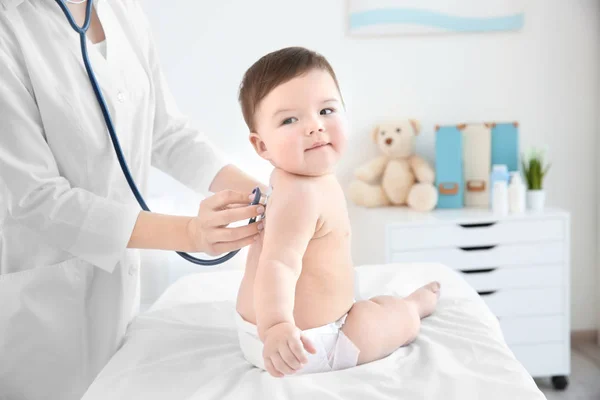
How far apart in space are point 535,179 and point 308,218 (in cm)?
196

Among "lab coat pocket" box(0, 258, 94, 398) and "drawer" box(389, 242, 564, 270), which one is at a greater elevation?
"lab coat pocket" box(0, 258, 94, 398)

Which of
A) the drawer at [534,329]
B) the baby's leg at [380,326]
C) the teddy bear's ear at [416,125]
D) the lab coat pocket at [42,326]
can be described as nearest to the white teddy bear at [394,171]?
the teddy bear's ear at [416,125]

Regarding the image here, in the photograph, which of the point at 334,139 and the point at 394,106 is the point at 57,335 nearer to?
the point at 334,139

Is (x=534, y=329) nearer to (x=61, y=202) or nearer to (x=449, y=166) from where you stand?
(x=449, y=166)

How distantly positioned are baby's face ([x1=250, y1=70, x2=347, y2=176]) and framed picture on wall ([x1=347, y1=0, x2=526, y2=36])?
1.90m

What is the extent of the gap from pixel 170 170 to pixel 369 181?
1.51 meters

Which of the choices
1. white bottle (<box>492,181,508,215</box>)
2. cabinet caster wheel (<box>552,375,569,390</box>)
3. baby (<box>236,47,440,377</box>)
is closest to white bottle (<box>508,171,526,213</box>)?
white bottle (<box>492,181,508,215</box>)

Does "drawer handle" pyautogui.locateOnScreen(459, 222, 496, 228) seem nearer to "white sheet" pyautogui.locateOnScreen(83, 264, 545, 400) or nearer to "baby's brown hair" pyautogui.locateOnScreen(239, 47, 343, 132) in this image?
"white sheet" pyautogui.locateOnScreen(83, 264, 545, 400)

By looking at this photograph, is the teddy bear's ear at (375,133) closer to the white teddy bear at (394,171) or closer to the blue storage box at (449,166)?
the white teddy bear at (394,171)

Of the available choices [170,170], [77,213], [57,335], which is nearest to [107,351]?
Result: [57,335]

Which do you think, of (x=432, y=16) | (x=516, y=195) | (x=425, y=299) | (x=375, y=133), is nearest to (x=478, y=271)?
(x=516, y=195)

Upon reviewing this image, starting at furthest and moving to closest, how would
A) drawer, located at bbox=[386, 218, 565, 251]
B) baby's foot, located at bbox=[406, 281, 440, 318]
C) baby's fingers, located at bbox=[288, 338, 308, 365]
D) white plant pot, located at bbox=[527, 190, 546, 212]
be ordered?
white plant pot, located at bbox=[527, 190, 546, 212]
drawer, located at bbox=[386, 218, 565, 251]
baby's foot, located at bbox=[406, 281, 440, 318]
baby's fingers, located at bbox=[288, 338, 308, 365]

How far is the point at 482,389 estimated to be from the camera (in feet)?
3.34

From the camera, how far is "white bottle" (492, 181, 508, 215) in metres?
2.67
